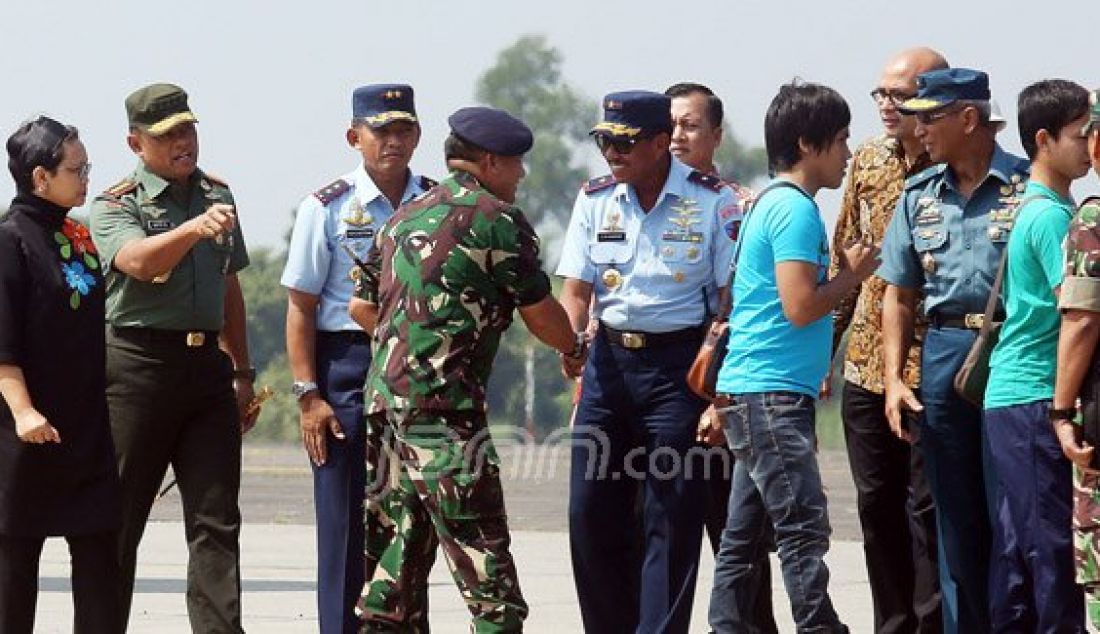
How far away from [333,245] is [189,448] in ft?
3.30

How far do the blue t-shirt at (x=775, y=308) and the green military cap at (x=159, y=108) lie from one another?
231 centimetres

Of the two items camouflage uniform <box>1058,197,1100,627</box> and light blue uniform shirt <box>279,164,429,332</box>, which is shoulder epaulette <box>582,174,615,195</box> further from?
camouflage uniform <box>1058,197,1100,627</box>

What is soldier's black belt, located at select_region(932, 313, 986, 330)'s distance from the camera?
887 centimetres

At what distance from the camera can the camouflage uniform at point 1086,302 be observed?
779 cm

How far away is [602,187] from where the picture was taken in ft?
33.1

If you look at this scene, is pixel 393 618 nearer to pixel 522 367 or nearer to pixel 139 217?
pixel 139 217

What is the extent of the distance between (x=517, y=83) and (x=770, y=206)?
96.6m

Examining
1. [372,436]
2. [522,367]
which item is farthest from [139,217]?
[522,367]

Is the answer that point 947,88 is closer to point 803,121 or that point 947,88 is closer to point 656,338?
point 803,121

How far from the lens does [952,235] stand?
29.5 ft

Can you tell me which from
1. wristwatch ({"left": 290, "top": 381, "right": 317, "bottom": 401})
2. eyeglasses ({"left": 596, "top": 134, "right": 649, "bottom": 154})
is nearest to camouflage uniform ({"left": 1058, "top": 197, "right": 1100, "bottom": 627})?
eyeglasses ({"left": 596, "top": 134, "right": 649, "bottom": 154})

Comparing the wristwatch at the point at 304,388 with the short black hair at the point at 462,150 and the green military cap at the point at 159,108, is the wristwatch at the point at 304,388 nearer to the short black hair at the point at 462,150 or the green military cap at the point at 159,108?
the green military cap at the point at 159,108

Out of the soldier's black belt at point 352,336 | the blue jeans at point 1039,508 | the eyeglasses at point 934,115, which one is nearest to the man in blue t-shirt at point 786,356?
the eyeglasses at point 934,115

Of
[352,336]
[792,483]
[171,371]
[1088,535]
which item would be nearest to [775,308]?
[792,483]
